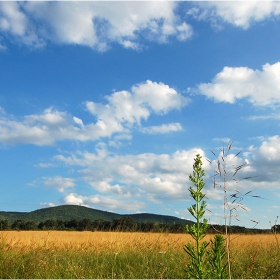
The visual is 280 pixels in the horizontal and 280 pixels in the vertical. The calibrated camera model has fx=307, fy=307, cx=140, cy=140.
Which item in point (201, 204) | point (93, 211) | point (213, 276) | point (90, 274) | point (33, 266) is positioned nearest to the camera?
point (201, 204)

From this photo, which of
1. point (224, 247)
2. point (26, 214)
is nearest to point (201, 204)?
point (224, 247)

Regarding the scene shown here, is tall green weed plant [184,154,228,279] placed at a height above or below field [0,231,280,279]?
above

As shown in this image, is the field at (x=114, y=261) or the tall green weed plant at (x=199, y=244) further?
the field at (x=114, y=261)

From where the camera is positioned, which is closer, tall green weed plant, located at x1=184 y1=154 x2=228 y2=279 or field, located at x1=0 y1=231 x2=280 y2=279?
tall green weed plant, located at x1=184 y1=154 x2=228 y2=279

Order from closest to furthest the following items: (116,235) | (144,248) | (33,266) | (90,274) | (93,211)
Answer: (90,274) → (33,266) → (144,248) → (116,235) → (93,211)

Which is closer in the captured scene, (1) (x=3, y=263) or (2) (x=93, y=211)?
(1) (x=3, y=263)

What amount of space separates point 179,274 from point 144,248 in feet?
12.6

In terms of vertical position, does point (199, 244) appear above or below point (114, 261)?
above

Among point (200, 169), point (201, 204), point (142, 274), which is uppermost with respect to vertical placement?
point (200, 169)

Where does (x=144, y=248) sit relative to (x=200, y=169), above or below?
below

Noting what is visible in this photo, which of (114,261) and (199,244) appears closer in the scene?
(199,244)

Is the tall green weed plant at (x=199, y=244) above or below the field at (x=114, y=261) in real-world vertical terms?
above

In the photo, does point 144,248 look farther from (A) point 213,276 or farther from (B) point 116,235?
(A) point 213,276

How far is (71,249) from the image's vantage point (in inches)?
413
